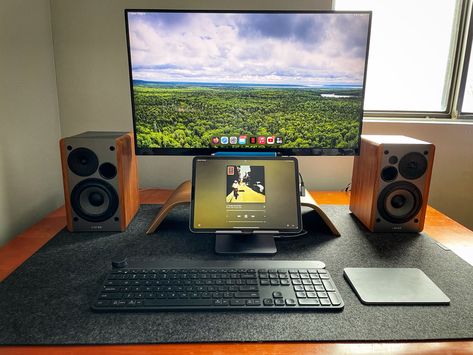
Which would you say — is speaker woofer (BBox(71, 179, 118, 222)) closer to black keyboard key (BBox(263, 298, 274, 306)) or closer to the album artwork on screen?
the album artwork on screen

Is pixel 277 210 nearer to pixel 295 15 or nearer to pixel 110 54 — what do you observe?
pixel 295 15

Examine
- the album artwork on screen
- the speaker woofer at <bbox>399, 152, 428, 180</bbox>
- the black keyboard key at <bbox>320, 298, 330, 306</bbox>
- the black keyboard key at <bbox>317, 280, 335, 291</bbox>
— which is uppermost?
the speaker woofer at <bbox>399, 152, 428, 180</bbox>

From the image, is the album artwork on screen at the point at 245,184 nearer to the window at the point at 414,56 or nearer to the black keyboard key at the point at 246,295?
the black keyboard key at the point at 246,295

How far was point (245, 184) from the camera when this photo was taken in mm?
965

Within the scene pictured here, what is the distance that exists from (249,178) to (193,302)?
0.39m

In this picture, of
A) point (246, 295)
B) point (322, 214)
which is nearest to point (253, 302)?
point (246, 295)

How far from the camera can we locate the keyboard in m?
0.67

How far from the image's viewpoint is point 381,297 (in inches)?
28.0

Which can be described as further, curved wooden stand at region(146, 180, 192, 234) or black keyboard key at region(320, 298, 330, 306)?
curved wooden stand at region(146, 180, 192, 234)

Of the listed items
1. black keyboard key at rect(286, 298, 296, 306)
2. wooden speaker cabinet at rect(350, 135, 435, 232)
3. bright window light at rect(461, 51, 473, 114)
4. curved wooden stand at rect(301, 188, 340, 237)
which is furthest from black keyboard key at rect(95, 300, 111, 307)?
bright window light at rect(461, 51, 473, 114)

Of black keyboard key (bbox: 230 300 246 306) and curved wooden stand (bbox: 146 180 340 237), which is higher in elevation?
curved wooden stand (bbox: 146 180 340 237)

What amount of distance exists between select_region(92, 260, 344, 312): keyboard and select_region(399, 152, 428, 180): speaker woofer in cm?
40

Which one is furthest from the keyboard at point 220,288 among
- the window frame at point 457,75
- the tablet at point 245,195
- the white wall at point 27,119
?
the window frame at point 457,75

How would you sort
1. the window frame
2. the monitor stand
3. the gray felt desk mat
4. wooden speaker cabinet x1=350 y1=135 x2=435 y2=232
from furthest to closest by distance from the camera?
the window frame → wooden speaker cabinet x1=350 y1=135 x2=435 y2=232 → the monitor stand → the gray felt desk mat
